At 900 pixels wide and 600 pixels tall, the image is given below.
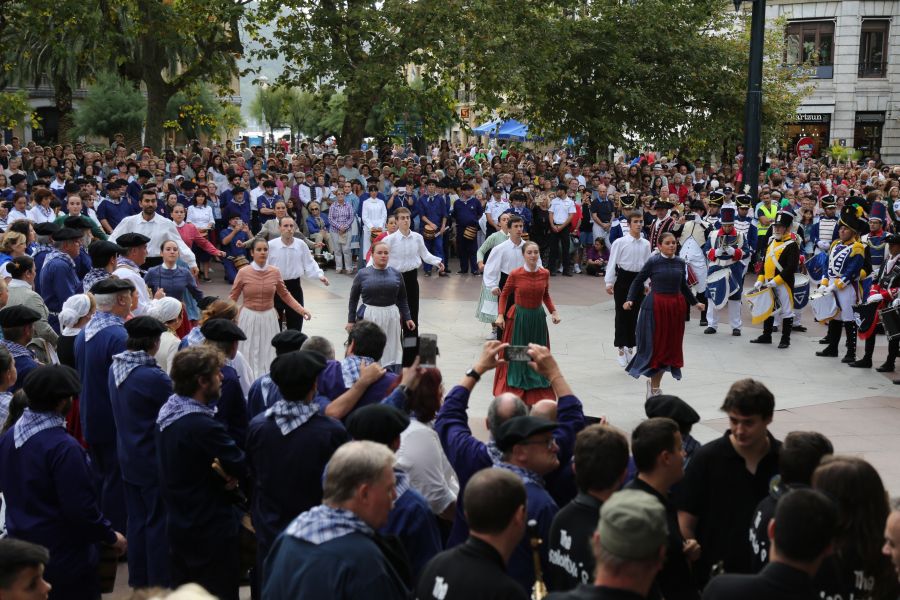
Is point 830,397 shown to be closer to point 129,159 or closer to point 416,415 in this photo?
point 416,415

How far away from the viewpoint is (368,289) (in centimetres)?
1115

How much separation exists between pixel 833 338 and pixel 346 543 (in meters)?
11.7

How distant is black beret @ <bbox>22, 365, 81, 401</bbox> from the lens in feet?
17.8

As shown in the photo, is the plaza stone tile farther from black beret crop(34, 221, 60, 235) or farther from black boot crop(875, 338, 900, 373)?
black beret crop(34, 221, 60, 235)

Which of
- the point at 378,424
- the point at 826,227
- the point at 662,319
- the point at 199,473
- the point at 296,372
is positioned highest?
the point at 296,372

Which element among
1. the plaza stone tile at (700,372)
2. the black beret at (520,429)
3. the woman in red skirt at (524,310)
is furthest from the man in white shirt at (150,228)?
the black beret at (520,429)

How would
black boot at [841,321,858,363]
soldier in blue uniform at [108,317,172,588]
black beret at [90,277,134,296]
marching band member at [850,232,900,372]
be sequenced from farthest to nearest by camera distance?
1. black boot at [841,321,858,363]
2. marching band member at [850,232,900,372]
3. black beret at [90,277,134,296]
4. soldier in blue uniform at [108,317,172,588]

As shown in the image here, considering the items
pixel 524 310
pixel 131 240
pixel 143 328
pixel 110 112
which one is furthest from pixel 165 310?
pixel 110 112

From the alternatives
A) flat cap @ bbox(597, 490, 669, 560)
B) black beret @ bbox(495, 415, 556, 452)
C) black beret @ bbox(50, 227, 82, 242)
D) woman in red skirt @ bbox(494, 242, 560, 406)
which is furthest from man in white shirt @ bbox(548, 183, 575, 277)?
flat cap @ bbox(597, 490, 669, 560)

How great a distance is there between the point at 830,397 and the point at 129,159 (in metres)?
14.6

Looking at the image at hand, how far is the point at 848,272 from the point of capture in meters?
13.7

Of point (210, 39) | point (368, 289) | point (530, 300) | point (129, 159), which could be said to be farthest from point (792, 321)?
point (210, 39)

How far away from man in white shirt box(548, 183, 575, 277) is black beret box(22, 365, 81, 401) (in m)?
15.4

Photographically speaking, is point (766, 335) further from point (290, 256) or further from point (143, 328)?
point (143, 328)
